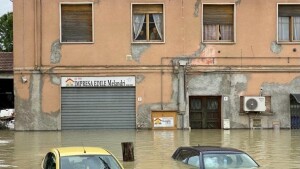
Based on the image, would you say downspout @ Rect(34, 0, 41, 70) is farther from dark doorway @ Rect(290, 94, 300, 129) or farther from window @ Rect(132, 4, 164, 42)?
dark doorway @ Rect(290, 94, 300, 129)

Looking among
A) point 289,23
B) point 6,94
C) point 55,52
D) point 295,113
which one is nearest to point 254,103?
point 295,113

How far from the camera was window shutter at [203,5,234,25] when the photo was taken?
31422 millimetres

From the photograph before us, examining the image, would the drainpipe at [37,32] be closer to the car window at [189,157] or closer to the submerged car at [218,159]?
the car window at [189,157]

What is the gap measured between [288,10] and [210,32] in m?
4.75

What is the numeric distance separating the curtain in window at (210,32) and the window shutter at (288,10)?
391cm

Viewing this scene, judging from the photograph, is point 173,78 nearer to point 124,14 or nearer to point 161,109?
point 161,109

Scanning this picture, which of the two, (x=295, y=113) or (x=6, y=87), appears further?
(x=6, y=87)

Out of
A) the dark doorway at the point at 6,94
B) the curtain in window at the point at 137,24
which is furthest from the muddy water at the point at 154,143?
the dark doorway at the point at 6,94

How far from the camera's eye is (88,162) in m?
10.5

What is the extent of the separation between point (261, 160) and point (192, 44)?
46.3 ft

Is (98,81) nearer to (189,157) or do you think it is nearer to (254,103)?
(254,103)

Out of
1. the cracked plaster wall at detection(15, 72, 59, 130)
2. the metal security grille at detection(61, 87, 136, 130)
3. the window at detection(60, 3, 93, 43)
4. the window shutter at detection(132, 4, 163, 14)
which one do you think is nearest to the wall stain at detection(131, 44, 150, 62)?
the metal security grille at detection(61, 87, 136, 130)

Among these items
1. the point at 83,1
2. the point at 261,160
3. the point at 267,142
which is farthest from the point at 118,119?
the point at 261,160

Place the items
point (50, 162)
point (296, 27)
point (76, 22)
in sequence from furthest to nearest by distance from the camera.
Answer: point (296, 27), point (76, 22), point (50, 162)
